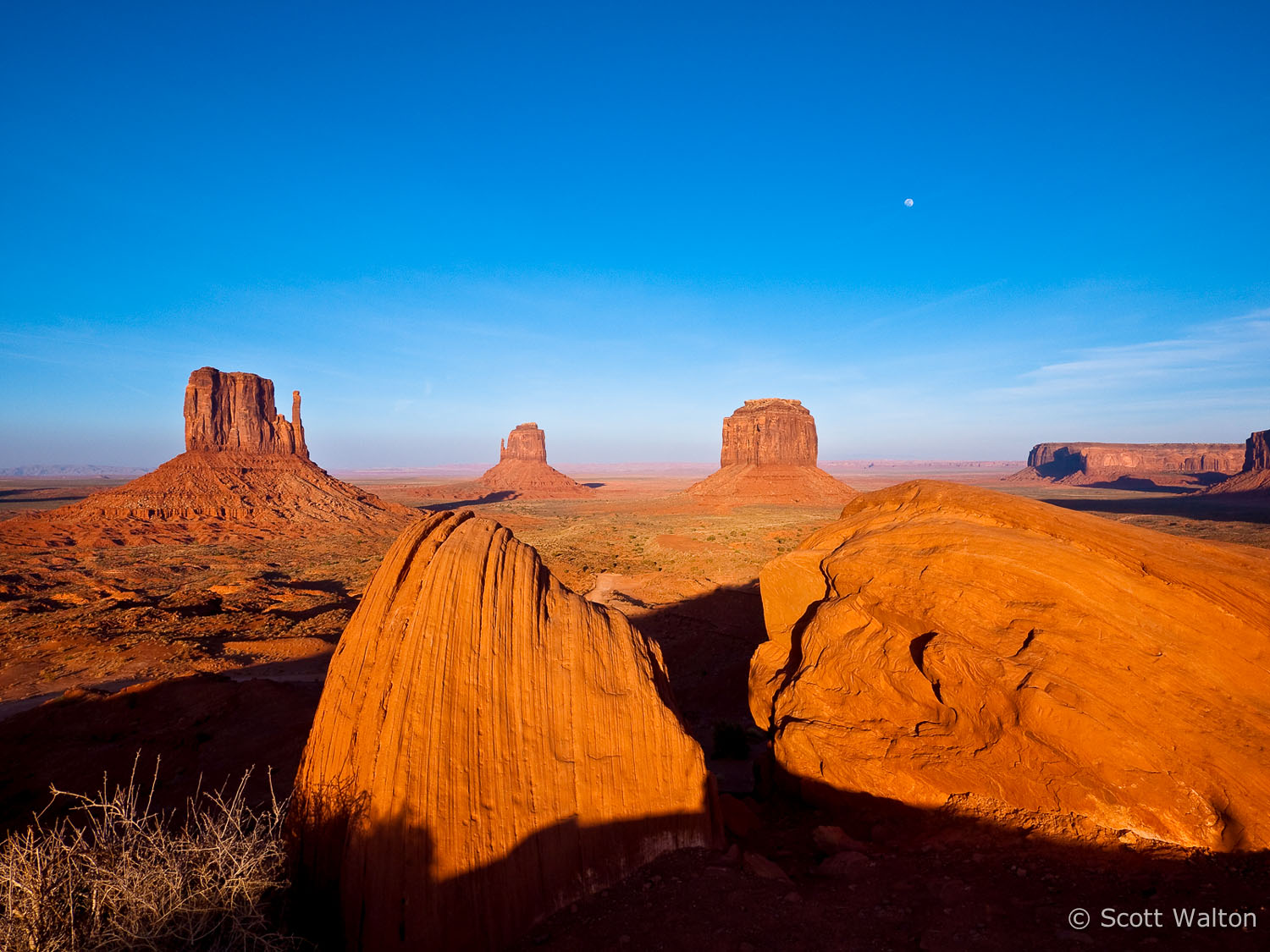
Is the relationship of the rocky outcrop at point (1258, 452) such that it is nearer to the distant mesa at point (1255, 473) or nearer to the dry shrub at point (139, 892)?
the distant mesa at point (1255, 473)

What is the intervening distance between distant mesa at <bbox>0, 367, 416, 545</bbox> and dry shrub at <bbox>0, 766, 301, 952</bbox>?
177ft

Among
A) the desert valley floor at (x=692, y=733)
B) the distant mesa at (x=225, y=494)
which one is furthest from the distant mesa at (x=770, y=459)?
the desert valley floor at (x=692, y=733)

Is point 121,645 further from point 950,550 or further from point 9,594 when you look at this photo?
point 950,550

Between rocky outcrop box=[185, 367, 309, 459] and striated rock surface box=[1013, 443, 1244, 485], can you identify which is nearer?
rocky outcrop box=[185, 367, 309, 459]

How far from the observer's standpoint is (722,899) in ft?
18.1

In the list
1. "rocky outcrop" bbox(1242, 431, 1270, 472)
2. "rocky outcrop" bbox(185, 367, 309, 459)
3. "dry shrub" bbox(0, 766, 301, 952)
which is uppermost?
"rocky outcrop" bbox(185, 367, 309, 459)

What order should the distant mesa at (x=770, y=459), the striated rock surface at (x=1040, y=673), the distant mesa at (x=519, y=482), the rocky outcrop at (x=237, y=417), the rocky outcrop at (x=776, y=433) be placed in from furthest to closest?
the distant mesa at (x=519, y=482)
the rocky outcrop at (x=776, y=433)
the distant mesa at (x=770, y=459)
the rocky outcrop at (x=237, y=417)
the striated rock surface at (x=1040, y=673)

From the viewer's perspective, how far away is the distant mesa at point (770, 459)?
84.3 meters

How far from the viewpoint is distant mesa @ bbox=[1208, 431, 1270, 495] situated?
282 feet

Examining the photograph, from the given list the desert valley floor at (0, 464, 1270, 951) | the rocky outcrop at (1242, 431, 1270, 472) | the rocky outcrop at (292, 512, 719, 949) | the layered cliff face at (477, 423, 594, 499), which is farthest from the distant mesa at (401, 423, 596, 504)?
the rocky outcrop at (1242, 431, 1270, 472)

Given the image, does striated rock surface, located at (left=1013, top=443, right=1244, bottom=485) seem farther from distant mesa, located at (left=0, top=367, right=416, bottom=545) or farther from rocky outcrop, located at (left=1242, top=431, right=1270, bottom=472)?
distant mesa, located at (left=0, top=367, right=416, bottom=545)

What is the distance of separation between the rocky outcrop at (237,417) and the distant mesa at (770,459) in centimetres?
5866

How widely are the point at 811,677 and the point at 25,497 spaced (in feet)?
475

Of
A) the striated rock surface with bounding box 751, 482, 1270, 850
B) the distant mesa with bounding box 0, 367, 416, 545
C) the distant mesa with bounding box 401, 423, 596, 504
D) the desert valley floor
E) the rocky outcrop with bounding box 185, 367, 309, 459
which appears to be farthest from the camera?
the distant mesa with bounding box 401, 423, 596, 504
